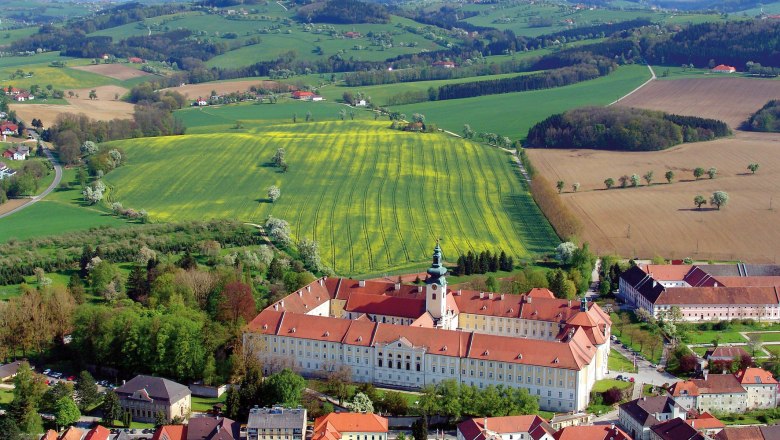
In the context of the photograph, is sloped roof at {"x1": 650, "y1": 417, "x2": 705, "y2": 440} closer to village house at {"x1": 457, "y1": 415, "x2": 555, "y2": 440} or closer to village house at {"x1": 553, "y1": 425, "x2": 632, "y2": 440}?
village house at {"x1": 553, "y1": 425, "x2": 632, "y2": 440}

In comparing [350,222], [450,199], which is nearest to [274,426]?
[350,222]

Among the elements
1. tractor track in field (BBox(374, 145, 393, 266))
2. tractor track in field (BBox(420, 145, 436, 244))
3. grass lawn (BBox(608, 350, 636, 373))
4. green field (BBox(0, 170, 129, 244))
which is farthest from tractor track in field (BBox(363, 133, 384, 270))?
grass lawn (BBox(608, 350, 636, 373))

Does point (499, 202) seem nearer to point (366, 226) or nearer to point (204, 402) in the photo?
point (366, 226)

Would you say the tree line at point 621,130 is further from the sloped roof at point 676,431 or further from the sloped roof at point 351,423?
the sloped roof at point 351,423

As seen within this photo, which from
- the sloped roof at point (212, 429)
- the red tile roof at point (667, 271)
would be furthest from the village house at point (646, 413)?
the red tile roof at point (667, 271)

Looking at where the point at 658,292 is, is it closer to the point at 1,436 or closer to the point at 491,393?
the point at 491,393
